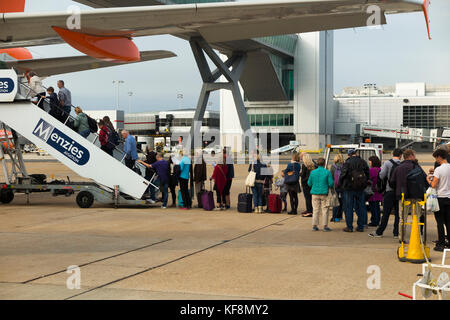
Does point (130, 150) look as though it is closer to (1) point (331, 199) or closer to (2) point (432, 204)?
(1) point (331, 199)

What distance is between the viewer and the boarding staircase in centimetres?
1510

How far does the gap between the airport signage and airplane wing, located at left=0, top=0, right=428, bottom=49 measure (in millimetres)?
5375

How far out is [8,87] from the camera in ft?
49.2

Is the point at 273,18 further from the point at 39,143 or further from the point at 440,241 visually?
the point at 39,143

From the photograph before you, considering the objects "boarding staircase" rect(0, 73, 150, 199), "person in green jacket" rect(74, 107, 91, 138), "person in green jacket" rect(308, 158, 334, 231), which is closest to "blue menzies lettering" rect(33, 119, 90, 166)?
"boarding staircase" rect(0, 73, 150, 199)

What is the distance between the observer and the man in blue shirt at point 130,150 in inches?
622

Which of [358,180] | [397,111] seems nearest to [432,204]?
[358,180]

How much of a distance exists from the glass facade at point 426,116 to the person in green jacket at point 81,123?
8778 centimetres

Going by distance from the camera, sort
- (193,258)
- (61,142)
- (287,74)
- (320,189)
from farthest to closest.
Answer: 1. (287,74)
2. (61,142)
3. (320,189)
4. (193,258)

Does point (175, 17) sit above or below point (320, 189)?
above

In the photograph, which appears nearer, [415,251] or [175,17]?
[415,251]

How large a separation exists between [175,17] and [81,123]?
7969 millimetres

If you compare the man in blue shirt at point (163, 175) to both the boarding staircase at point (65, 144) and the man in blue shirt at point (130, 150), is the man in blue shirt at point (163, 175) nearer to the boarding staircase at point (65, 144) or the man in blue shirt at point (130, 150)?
the man in blue shirt at point (130, 150)

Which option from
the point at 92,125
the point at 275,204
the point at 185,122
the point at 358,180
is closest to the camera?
the point at 358,180
